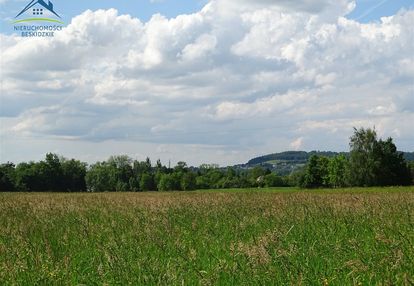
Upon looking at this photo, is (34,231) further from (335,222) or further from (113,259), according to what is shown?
(335,222)

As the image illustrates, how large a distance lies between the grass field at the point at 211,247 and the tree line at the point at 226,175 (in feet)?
154

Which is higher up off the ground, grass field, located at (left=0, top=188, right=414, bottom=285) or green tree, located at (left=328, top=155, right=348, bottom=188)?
green tree, located at (left=328, top=155, right=348, bottom=188)

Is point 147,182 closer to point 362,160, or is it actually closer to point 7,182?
point 7,182

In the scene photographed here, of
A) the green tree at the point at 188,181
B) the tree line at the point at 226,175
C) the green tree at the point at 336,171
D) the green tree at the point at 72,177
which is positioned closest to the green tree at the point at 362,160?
the tree line at the point at 226,175

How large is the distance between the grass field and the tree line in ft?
154

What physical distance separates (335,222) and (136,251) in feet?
12.9

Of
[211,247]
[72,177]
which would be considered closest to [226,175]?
[72,177]

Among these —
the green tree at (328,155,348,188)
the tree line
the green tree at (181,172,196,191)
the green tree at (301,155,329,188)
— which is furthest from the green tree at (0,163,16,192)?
the green tree at (328,155,348,188)

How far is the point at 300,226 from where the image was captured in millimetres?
8516

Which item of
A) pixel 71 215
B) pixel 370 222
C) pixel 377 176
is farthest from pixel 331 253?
pixel 377 176

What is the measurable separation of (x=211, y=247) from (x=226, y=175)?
125684 millimetres

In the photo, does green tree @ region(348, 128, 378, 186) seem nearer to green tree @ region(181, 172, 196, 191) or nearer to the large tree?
the large tree

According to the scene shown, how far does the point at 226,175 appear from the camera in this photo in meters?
A: 133

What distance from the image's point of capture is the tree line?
83.1 metres
